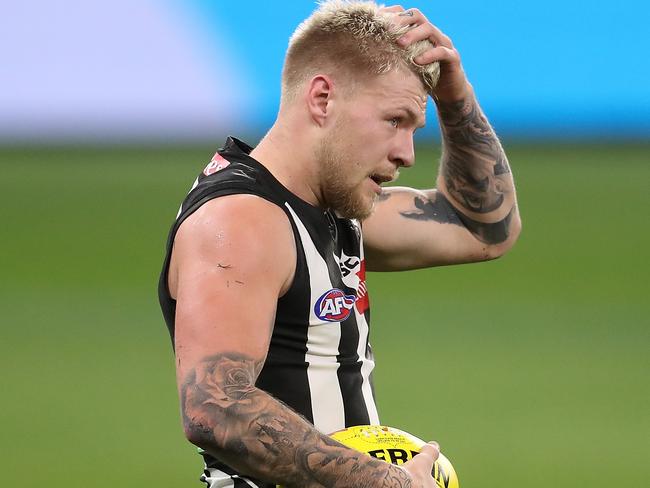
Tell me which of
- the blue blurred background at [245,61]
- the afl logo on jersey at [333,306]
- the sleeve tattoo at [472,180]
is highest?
the blue blurred background at [245,61]

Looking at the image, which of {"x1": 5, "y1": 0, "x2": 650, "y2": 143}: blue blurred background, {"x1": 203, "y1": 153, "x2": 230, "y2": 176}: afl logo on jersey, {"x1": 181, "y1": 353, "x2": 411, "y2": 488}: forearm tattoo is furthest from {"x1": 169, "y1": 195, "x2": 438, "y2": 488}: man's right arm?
{"x1": 5, "y1": 0, "x2": 650, "y2": 143}: blue blurred background

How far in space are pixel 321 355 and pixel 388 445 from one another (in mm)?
320

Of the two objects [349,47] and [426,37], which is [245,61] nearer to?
[426,37]

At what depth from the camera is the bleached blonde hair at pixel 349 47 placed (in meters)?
3.53

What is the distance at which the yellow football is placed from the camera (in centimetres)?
341

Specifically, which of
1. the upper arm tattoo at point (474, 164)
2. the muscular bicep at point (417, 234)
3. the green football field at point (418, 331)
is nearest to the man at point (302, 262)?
the muscular bicep at point (417, 234)

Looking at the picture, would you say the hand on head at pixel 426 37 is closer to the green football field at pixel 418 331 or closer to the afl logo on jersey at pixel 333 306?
the afl logo on jersey at pixel 333 306

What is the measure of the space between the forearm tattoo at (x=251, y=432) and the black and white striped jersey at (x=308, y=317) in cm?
30

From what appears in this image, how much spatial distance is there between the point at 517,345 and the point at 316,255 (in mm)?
7027

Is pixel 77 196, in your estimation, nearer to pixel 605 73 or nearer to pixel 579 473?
pixel 605 73

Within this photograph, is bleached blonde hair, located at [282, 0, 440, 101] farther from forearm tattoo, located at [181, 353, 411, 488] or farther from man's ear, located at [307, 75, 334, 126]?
forearm tattoo, located at [181, 353, 411, 488]

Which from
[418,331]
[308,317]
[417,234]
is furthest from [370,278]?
[308,317]

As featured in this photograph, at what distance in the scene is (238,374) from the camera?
3105 millimetres

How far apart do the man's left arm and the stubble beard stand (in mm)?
594
